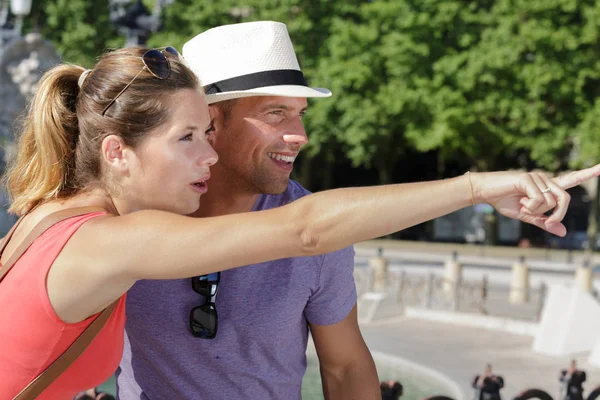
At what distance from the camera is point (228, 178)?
2.88 metres

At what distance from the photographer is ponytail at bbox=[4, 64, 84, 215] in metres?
2.28

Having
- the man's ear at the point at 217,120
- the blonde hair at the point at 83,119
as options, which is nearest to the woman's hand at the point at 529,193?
the blonde hair at the point at 83,119

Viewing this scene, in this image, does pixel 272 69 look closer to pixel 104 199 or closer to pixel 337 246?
pixel 104 199

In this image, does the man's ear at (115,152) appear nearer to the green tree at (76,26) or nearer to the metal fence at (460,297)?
the metal fence at (460,297)

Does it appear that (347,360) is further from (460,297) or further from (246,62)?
(460,297)

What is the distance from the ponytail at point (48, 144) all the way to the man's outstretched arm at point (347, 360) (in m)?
0.89

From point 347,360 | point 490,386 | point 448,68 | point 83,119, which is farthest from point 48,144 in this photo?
point 448,68

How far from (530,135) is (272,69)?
29.1 meters

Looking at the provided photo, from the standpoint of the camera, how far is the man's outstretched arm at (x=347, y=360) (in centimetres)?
277

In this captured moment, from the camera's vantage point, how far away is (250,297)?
263cm

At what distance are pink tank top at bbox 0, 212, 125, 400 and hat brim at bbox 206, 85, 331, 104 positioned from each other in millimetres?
875

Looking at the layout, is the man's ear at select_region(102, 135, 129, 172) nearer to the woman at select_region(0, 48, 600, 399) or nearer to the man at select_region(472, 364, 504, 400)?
the woman at select_region(0, 48, 600, 399)

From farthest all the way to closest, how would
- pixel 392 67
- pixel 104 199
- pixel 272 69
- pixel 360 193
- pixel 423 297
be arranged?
pixel 392 67 → pixel 423 297 → pixel 272 69 → pixel 104 199 → pixel 360 193

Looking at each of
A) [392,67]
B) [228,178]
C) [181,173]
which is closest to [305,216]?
[181,173]
